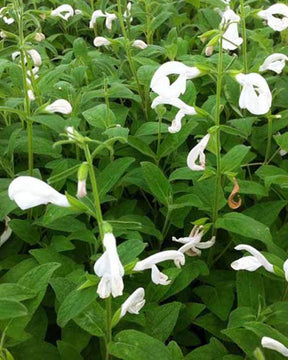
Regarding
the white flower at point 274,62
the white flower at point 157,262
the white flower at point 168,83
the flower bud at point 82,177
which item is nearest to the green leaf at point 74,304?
the white flower at point 157,262

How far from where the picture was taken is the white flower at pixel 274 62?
168 cm

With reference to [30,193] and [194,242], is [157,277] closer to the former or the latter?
[194,242]

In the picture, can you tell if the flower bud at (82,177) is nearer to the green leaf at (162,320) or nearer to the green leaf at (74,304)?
the green leaf at (74,304)

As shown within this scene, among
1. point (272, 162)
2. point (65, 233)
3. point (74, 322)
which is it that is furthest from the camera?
point (272, 162)

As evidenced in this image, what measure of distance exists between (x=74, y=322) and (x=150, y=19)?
1.55 meters

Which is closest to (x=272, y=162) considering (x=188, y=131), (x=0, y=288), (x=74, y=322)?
(x=188, y=131)

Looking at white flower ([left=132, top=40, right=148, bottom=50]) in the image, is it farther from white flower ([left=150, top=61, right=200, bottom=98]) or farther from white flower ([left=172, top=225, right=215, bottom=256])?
white flower ([left=172, top=225, right=215, bottom=256])

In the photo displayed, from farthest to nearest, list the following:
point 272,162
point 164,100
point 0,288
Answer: point 272,162 < point 164,100 < point 0,288

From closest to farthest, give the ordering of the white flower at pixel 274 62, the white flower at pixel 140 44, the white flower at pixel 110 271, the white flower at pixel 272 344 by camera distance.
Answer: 1. the white flower at pixel 110 271
2. the white flower at pixel 272 344
3. the white flower at pixel 274 62
4. the white flower at pixel 140 44

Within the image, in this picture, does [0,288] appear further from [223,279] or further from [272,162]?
[272,162]

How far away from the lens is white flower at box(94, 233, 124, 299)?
2.97 feet

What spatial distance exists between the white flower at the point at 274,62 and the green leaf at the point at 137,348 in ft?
3.26

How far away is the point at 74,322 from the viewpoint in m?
1.23

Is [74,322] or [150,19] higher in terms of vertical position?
[150,19]
